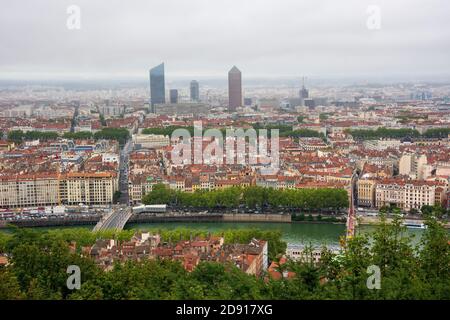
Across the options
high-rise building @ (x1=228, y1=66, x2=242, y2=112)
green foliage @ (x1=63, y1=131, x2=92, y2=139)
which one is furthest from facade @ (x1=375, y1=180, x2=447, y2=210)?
high-rise building @ (x1=228, y1=66, x2=242, y2=112)

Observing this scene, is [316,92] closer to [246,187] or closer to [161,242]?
[246,187]

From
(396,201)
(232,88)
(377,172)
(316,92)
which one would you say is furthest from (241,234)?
(316,92)

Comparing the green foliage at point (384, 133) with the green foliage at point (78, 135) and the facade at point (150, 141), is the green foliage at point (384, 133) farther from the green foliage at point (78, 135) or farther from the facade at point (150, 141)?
the green foliage at point (78, 135)
